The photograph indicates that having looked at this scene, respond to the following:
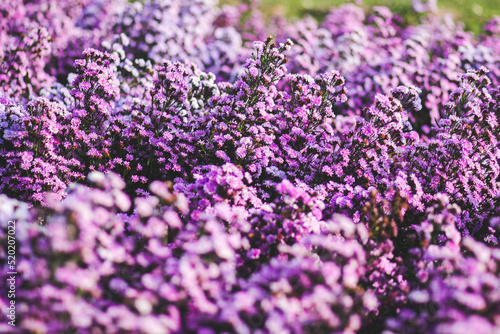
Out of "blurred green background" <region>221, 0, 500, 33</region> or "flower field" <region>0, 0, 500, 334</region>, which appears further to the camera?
"blurred green background" <region>221, 0, 500, 33</region>

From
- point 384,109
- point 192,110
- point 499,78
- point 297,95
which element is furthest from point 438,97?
point 192,110

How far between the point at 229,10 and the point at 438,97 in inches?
339

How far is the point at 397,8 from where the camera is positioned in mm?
16156

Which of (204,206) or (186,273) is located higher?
(204,206)

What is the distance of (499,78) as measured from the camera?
913 centimetres

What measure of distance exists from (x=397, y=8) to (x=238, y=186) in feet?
49.2

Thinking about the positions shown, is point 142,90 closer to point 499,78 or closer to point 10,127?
point 10,127

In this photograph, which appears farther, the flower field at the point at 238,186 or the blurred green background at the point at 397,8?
the blurred green background at the point at 397,8

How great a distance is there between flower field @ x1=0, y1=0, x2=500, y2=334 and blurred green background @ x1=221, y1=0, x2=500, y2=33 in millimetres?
6475

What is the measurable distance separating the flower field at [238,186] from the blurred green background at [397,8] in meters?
6.48

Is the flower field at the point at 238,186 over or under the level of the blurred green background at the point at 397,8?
under

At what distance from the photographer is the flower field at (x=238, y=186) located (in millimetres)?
3008

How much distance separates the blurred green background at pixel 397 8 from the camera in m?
16.8

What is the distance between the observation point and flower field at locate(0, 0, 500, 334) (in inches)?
118
